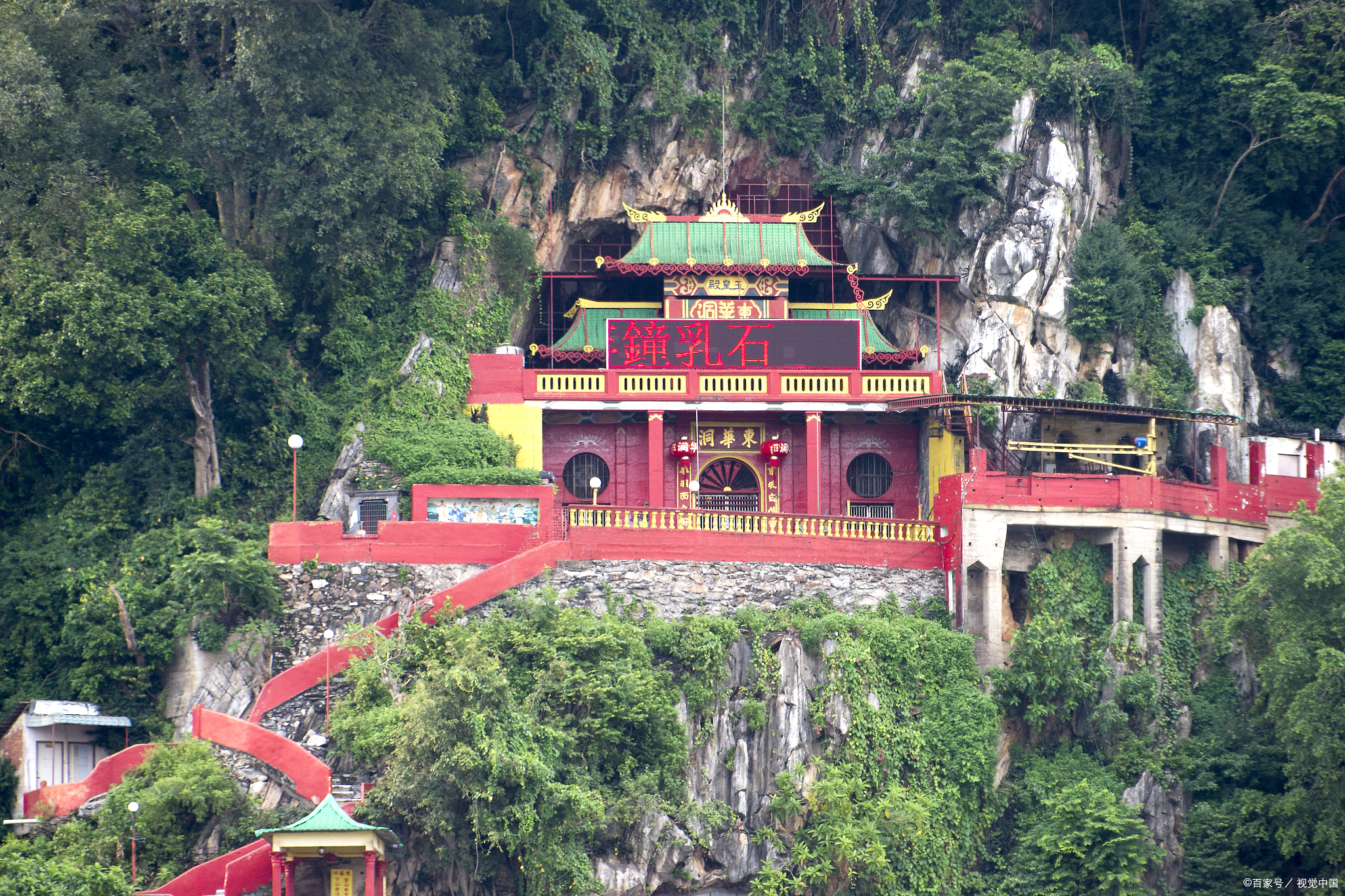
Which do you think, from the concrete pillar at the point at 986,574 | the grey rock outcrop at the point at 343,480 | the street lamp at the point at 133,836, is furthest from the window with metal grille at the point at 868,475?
the street lamp at the point at 133,836

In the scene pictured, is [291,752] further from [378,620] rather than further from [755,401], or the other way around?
[755,401]

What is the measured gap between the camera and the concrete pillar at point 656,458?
37.6 meters

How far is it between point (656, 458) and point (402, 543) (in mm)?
8178

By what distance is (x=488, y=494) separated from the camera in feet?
110

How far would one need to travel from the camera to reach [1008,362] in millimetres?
39031

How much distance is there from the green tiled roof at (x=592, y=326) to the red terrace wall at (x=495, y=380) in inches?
85.5

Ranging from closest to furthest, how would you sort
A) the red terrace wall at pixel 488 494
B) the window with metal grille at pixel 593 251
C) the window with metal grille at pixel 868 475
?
the red terrace wall at pixel 488 494 < the window with metal grille at pixel 868 475 < the window with metal grille at pixel 593 251

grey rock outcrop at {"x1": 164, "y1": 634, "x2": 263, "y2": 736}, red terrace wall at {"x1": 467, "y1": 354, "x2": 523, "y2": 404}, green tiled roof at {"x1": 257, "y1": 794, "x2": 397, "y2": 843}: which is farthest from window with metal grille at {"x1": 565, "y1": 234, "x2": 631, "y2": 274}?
green tiled roof at {"x1": 257, "y1": 794, "x2": 397, "y2": 843}

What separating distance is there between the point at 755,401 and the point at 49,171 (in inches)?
643

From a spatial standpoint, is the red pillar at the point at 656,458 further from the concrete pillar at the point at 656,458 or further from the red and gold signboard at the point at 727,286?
the red and gold signboard at the point at 727,286

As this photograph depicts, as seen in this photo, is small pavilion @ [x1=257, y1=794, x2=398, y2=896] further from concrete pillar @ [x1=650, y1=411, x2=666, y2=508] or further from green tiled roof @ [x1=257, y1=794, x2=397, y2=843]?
concrete pillar @ [x1=650, y1=411, x2=666, y2=508]

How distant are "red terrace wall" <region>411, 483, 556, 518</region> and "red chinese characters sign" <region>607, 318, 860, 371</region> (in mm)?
6133

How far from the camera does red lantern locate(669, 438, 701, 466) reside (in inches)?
1513

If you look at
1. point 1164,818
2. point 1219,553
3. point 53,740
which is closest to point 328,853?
point 53,740
